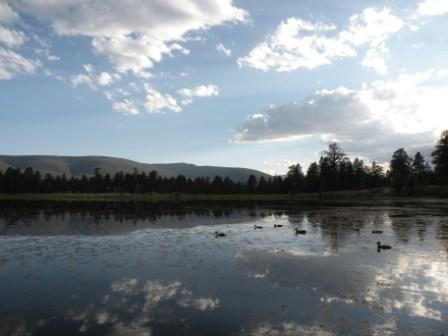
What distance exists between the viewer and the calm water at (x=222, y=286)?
12.6m

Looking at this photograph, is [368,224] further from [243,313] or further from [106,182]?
[106,182]

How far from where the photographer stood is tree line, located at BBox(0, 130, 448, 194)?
125 m

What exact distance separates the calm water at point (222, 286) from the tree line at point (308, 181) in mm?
101879

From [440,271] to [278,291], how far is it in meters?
9.86

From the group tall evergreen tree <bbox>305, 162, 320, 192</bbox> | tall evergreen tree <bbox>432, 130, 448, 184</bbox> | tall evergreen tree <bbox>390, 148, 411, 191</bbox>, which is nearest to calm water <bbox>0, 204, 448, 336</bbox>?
tall evergreen tree <bbox>432, 130, 448, 184</bbox>

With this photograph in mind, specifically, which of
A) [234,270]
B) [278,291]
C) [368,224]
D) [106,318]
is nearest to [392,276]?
[278,291]

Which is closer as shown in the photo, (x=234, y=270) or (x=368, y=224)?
(x=234, y=270)

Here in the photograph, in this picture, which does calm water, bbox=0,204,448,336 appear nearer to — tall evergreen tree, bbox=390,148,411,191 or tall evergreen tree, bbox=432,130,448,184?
tall evergreen tree, bbox=432,130,448,184

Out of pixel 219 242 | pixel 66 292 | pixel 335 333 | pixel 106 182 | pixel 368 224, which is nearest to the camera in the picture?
pixel 335 333

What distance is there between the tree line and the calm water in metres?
102

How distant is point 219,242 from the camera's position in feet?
99.9

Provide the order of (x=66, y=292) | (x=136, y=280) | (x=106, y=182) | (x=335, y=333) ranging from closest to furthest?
(x=335, y=333)
(x=66, y=292)
(x=136, y=280)
(x=106, y=182)

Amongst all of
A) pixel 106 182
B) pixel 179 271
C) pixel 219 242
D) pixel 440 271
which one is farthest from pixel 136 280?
pixel 106 182

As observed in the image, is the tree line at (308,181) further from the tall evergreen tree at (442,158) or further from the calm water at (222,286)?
the calm water at (222,286)
